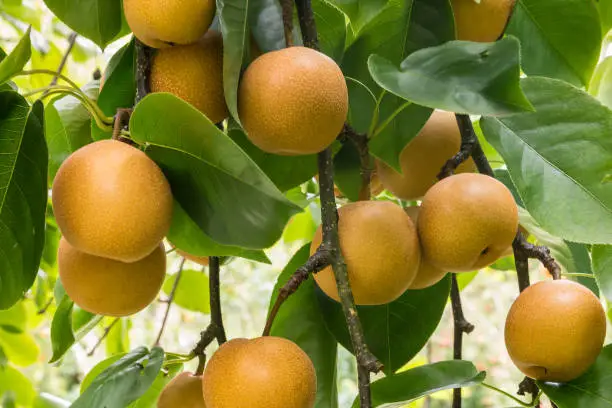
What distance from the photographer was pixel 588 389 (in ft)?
1.99

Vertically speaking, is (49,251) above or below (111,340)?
above

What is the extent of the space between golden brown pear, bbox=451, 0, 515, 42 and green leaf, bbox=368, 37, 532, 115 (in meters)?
0.17

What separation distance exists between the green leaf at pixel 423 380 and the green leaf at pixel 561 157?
13 cm

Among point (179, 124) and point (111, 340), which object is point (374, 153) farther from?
point (111, 340)

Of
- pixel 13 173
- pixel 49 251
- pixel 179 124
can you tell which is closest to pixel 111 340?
pixel 49 251

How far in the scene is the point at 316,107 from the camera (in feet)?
1.63

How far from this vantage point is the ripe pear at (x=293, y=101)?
0.50m

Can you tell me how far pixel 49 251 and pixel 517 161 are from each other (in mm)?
653

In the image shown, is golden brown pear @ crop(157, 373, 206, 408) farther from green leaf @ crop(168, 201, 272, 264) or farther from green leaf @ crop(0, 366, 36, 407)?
green leaf @ crop(0, 366, 36, 407)

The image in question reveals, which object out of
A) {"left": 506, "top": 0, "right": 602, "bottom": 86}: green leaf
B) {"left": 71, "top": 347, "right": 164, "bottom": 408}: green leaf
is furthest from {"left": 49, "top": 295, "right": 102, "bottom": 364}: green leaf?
{"left": 506, "top": 0, "right": 602, "bottom": 86}: green leaf

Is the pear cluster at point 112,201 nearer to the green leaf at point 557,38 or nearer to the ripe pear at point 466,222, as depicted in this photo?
the ripe pear at point 466,222

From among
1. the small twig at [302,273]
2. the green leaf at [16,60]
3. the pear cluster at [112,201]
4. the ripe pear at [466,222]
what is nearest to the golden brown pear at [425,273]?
the ripe pear at [466,222]

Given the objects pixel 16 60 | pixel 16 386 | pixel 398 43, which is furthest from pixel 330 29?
pixel 16 386

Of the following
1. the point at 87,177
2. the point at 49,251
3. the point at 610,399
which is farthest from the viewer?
the point at 49,251
